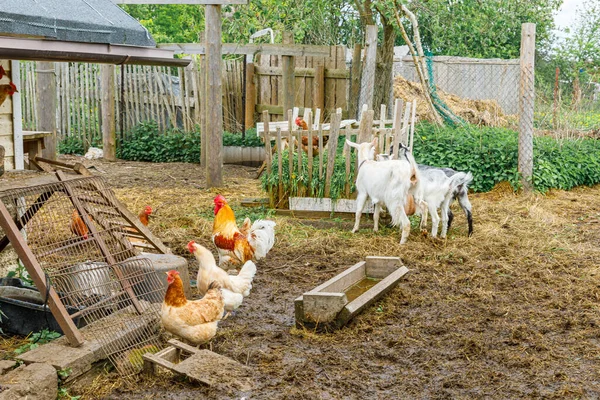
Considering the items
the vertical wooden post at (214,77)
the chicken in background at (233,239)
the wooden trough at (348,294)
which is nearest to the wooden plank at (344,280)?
the wooden trough at (348,294)

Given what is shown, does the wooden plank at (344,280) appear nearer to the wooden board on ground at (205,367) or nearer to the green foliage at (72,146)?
the wooden board on ground at (205,367)

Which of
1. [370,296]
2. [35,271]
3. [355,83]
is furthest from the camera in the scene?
[355,83]

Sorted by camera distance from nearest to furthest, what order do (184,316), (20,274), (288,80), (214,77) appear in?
(184,316) < (20,274) < (214,77) < (288,80)

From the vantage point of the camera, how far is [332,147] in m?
9.47

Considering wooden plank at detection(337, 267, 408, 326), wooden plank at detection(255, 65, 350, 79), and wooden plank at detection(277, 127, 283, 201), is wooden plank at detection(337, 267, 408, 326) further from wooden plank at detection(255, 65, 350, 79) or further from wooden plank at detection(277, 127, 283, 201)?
wooden plank at detection(255, 65, 350, 79)

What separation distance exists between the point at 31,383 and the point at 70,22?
94.4 inches

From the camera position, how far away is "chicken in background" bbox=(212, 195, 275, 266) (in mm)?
7098

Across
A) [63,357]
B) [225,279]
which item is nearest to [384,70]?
[225,279]

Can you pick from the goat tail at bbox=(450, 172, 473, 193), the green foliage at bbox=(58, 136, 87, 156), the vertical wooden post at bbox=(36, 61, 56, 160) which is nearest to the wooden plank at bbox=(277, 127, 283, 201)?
the goat tail at bbox=(450, 172, 473, 193)

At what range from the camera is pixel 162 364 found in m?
4.74

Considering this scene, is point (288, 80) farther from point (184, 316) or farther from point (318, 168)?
point (184, 316)

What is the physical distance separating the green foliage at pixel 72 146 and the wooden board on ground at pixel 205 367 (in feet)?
40.3

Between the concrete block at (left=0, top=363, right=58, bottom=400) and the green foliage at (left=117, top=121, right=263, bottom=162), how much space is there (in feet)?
36.2

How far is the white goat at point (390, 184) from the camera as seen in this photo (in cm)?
850
